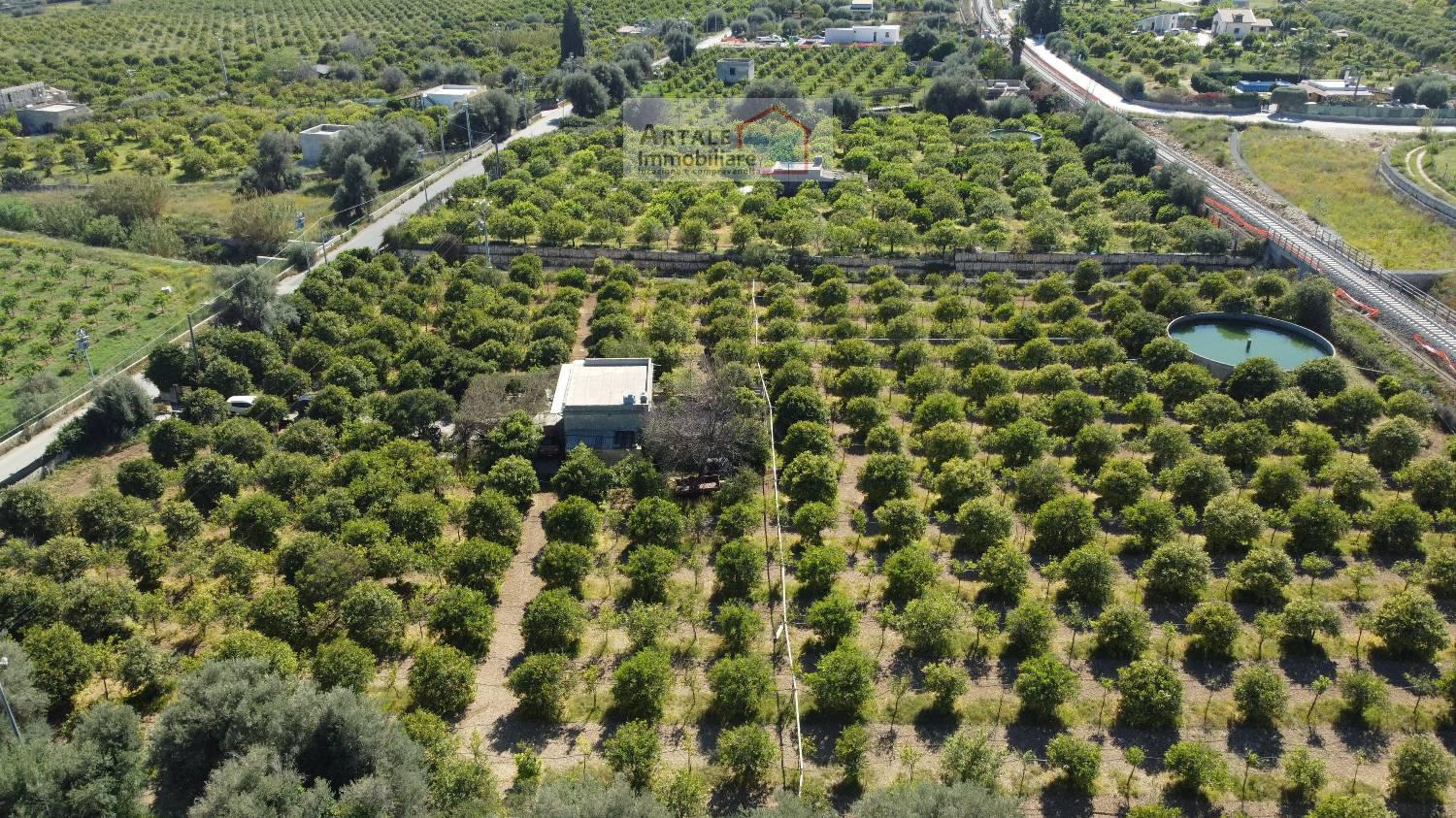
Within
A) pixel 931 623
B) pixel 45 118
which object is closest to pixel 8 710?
pixel 931 623

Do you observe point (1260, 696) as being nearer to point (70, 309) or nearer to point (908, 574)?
point (908, 574)

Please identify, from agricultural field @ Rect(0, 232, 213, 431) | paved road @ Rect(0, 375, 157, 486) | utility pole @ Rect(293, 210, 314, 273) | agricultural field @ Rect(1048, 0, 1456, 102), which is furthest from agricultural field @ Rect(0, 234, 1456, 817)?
agricultural field @ Rect(1048, 0, 1456, 102)

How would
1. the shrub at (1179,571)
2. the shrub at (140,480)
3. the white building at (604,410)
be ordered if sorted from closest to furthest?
the shrub at (1179,571) → the shrub at (140,480) → the white building at (604,410)

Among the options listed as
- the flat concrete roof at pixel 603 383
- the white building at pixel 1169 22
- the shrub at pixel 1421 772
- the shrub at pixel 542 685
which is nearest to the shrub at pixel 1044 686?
the shrub at pixel 1421 772

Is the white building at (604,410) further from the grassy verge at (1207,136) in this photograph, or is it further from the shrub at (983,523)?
the grassy verge at (1207,136)

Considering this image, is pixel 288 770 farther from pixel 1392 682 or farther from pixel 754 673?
pixel 1392 682
